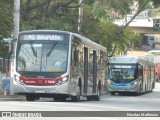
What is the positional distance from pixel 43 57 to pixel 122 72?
820 inches

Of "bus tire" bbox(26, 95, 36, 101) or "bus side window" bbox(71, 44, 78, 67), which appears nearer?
"bus side window" bbox(71, 44, 78, 67)

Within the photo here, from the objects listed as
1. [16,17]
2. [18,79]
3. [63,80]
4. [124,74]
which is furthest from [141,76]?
[18,79]

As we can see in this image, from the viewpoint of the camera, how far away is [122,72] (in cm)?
4556

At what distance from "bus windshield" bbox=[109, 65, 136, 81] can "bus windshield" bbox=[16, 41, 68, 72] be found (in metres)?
20.1

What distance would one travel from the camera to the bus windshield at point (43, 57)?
2530 cm

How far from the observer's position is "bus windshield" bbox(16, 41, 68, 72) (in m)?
25.3

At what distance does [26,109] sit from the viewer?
17938mm

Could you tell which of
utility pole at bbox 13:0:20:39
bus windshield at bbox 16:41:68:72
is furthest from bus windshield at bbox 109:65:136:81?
bus windshield at bbox 16:41:68:72

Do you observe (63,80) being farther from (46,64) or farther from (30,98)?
(30,98)

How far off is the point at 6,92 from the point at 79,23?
46.1 feet

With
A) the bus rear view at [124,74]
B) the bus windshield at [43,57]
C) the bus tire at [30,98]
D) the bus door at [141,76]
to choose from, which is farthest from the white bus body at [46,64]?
the bus door at [141,76]

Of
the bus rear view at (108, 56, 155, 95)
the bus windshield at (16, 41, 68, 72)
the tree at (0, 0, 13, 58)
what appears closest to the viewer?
the bus windshield at (16, 41, 68, 72)

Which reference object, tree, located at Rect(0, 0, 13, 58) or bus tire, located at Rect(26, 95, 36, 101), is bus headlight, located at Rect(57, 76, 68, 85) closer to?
bus tire, located at Rect(26, 95, 36, 101)

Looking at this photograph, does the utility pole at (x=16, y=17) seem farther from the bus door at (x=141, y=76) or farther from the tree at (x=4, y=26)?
the bus door at (x=141, y=76)
